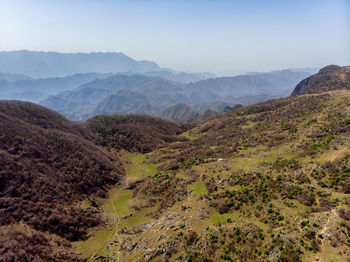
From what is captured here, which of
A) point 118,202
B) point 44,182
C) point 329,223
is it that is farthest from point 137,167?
point 329,223

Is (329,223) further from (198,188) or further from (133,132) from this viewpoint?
(133,132)

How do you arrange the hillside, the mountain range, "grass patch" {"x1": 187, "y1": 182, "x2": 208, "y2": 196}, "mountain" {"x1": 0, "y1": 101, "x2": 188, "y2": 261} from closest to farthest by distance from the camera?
the hillside, the mountain range, "mountain" {"x1": 0, "y1": 101, "x2": 188, "y2": 261}, "grass patch" {"x1": 187, "y1": 182, "x2": 208, "y2": 196}

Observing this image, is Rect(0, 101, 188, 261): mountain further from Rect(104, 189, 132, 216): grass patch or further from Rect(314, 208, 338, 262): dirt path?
Rect(314, 208, 338, 262): dirt path

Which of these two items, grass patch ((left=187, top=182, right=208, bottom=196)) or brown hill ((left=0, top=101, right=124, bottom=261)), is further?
grass patch ((left=187, top=182, right=208, bottom=196))

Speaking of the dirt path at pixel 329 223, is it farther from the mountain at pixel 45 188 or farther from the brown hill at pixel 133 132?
the brown hill at pixel 133 132

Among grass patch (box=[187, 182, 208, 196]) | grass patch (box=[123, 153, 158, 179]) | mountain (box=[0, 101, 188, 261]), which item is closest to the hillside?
grass patch (box=[187, 182, 208, 196])

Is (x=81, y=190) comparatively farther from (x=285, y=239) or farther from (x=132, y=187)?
(x=285, y=239)

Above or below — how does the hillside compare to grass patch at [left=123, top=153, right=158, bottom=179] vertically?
above
